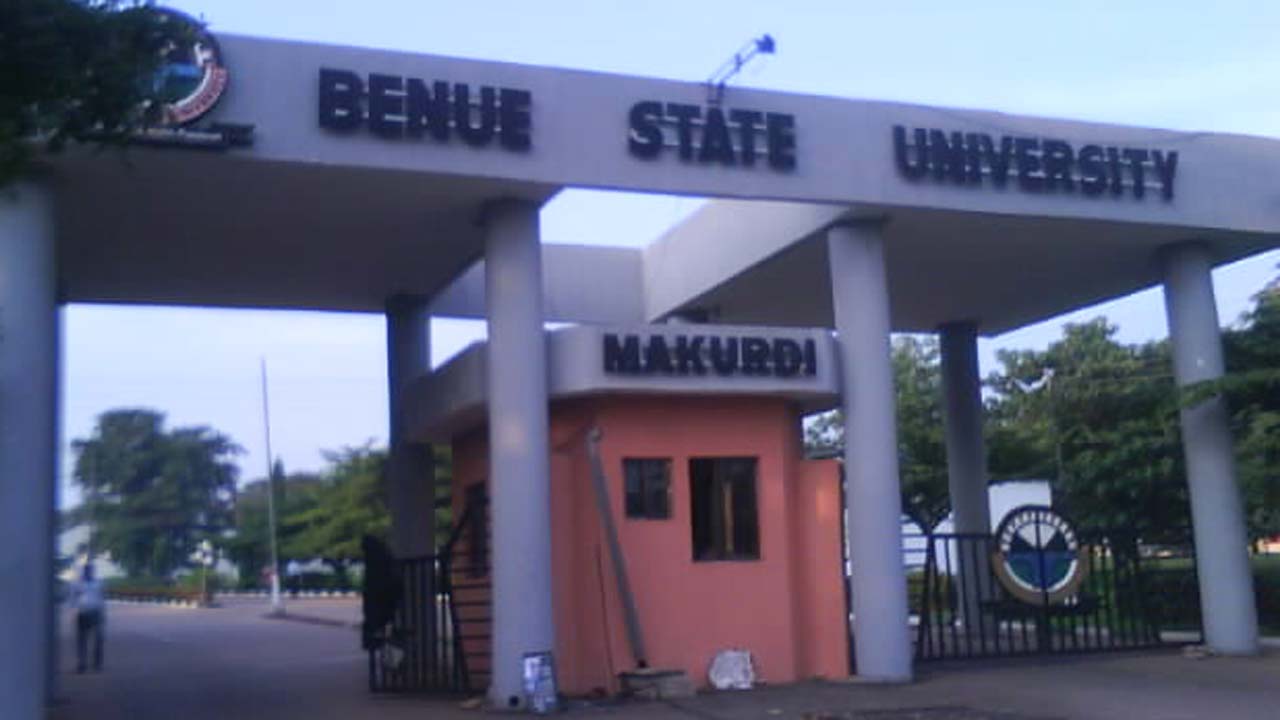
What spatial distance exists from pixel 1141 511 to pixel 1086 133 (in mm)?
10217

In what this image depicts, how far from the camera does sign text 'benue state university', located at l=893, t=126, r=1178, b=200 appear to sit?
15.5m

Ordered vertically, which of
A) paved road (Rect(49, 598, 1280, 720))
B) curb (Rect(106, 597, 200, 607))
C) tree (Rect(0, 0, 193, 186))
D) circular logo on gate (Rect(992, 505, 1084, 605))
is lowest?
paved road (Rect(49, 598, 1280, 720))

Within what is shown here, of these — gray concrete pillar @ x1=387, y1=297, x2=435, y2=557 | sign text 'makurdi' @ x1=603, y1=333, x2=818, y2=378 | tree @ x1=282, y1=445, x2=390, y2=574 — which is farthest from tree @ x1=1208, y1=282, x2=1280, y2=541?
tree @ x1=282, y1=445, x2=390, y2=574

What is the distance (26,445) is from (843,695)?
8.14 meters

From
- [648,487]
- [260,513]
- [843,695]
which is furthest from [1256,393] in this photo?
[260,513]

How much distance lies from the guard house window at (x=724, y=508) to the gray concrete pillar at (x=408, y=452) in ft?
15.3

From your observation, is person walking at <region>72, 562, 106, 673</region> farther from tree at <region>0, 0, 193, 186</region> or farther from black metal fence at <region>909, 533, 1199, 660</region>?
tree at <region>0, 0, 193, 186</region>

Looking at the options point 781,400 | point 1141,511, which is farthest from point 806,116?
point 1141,511

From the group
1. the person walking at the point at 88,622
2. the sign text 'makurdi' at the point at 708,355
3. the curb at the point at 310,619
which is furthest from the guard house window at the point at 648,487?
the curb at the point at 310,619

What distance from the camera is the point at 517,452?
45.5 ft

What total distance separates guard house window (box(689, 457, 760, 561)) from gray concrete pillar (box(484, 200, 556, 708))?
1.96 m

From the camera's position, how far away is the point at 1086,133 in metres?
16.5

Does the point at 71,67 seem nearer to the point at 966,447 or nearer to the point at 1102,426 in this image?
the point at 966,447

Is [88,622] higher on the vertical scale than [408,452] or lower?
lower
